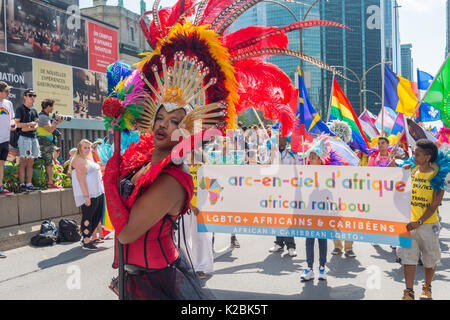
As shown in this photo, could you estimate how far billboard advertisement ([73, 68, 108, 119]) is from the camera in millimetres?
25406

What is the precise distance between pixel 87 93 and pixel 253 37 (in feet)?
81.4

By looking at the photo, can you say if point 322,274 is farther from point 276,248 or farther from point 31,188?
point 31,188

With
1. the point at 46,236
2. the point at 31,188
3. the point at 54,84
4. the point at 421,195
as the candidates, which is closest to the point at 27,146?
the point at 31,188

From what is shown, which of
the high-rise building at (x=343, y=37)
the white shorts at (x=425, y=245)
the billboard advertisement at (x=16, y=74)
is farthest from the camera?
the billboard advertisement at (x=16, y=74)

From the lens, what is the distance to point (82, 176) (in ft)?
24.4

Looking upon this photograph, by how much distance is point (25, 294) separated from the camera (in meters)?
4.97

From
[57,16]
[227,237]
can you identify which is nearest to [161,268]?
[227,237]


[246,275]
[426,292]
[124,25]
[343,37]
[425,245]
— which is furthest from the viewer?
[124,25]

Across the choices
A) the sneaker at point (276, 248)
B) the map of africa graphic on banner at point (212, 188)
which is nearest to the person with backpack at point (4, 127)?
the map of africa graphic on banner at point (212, 188)

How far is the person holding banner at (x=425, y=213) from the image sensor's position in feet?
15.3

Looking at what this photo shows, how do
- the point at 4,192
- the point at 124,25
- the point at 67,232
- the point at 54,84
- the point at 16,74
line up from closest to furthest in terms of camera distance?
the point at 4,192
the point at 67,232
the point at 16,74
the point at 54,84
the point at 124,25

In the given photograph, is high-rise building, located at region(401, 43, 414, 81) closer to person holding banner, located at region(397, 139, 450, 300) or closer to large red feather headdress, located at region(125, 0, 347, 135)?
person holding banner, located at region(397, 139, 450, 300)

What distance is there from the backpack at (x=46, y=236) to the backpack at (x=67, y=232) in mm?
104

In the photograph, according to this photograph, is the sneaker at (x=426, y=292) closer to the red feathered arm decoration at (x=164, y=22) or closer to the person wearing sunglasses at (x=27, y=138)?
the red feathered arm decoration at (x=164, y=22)
